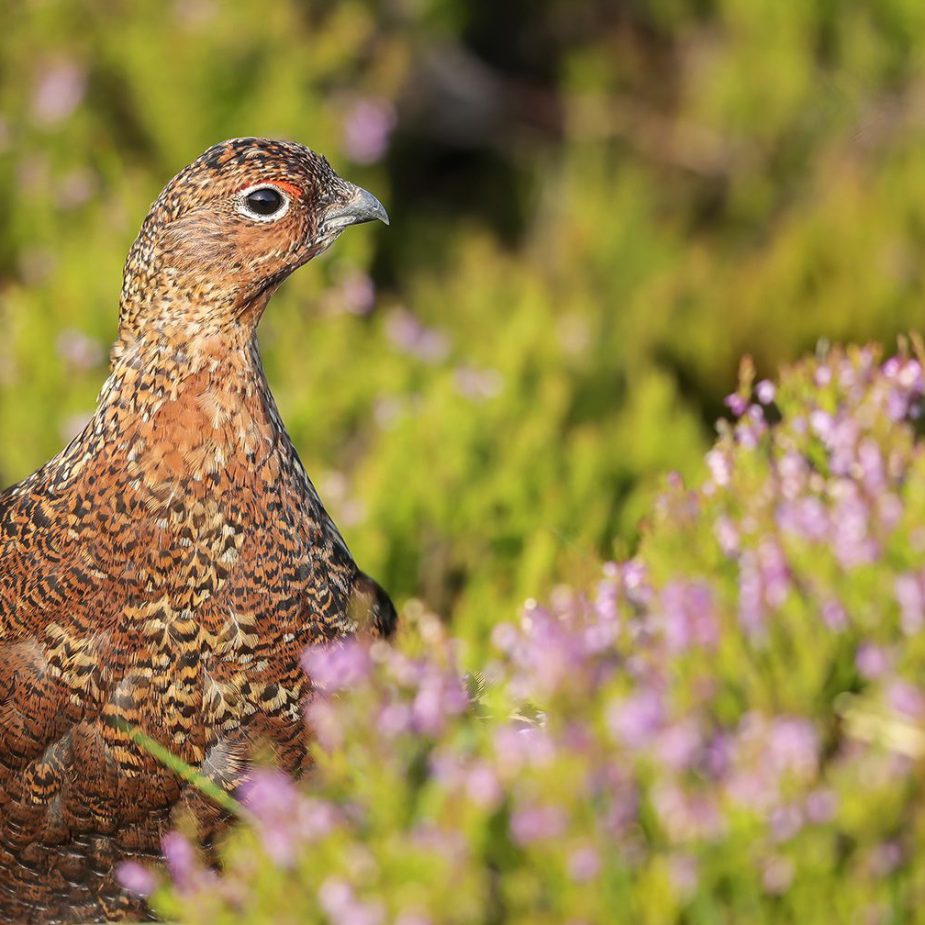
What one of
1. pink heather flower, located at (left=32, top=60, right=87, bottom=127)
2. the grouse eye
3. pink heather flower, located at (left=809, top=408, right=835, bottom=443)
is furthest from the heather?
pink heather flower, located at (left=32, top=60, right=87, bottom=127)

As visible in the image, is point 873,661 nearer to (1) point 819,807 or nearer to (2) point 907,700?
(2) point 907,700

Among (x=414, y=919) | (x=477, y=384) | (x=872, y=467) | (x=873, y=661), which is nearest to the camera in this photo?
(x=414, y=919)

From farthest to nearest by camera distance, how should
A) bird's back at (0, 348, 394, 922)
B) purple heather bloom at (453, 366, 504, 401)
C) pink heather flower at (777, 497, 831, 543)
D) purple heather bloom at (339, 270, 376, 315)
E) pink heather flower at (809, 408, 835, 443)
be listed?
1. purple heather bloom at (339, 270, 376, 315)
2. purple heather bloom at (453, 366, 504, 401)
3. bird's back at (0, 348, 394, 922)
4. pink heather flower at (809, 408, 835, 443)
5. pink heather flower at (777, 497, 831, 543)

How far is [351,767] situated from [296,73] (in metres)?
4.59

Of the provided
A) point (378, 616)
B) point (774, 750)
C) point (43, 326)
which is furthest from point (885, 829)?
point (43, 326)

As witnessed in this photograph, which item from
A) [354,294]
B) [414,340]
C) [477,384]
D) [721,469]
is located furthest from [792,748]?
[414,340]

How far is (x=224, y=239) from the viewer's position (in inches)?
107

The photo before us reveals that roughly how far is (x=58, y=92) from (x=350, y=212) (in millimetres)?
3655

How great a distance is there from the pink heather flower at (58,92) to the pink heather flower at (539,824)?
499cm

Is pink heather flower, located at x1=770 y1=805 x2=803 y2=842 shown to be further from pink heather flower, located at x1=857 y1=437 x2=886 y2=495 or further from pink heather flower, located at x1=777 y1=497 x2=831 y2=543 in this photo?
pink heather flower, located at x1=857 y1=437 x2=886 y2=495

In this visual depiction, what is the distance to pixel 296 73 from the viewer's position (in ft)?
19.6

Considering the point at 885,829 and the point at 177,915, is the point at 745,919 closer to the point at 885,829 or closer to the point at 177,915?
the point at 885,829

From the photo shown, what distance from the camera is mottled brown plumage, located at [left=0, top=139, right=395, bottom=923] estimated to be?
8.19 feet

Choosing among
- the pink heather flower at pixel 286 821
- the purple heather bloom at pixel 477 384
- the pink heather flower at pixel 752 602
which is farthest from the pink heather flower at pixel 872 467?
the purple heather bloom at pixel 477 384
